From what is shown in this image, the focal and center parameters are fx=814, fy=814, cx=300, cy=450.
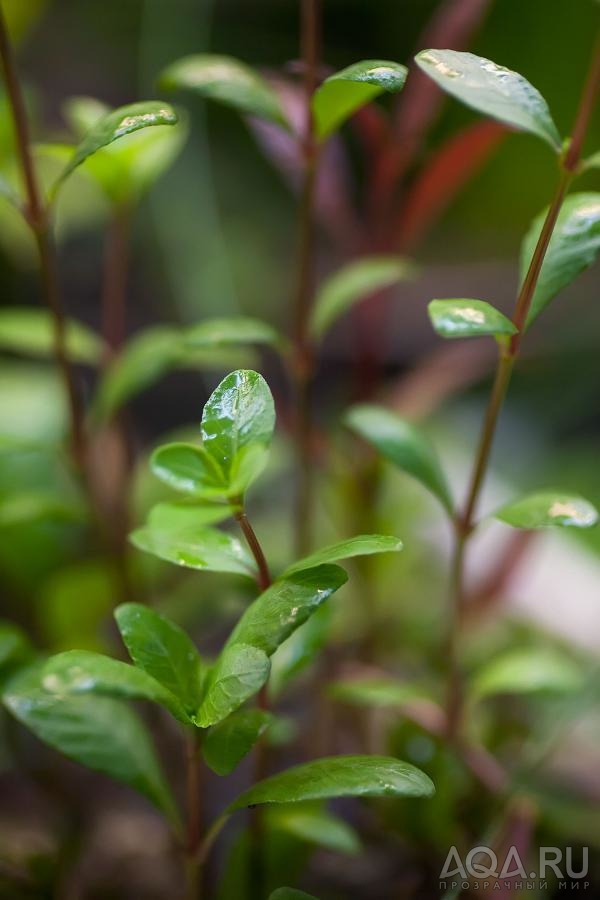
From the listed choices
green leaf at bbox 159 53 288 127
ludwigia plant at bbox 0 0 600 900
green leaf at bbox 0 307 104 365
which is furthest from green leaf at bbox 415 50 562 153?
green leaf at bbox 0 307 104 365

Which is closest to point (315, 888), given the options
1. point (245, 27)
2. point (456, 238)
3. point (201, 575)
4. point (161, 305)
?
point (201, 575)

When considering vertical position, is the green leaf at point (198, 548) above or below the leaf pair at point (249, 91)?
below

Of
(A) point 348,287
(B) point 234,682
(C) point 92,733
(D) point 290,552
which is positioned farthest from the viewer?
(D) point 290,552

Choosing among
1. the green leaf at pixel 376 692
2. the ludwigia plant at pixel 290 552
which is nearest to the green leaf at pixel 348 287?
the ludwigia plant at pixel 290 552

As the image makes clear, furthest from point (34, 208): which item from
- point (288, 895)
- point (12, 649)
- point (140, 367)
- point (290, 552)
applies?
point (290, 552)

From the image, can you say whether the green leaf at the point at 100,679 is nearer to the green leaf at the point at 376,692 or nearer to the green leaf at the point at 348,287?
the green leaf at the point at 376,692

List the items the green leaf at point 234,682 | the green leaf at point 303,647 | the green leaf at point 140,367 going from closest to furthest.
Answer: the green leaf at point 234,682, the green leaf at point 303,647, the green leaf at point 140,367

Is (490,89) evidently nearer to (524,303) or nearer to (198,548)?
(524,303)

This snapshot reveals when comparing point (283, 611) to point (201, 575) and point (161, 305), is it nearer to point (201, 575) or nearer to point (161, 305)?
point (201, 575)
